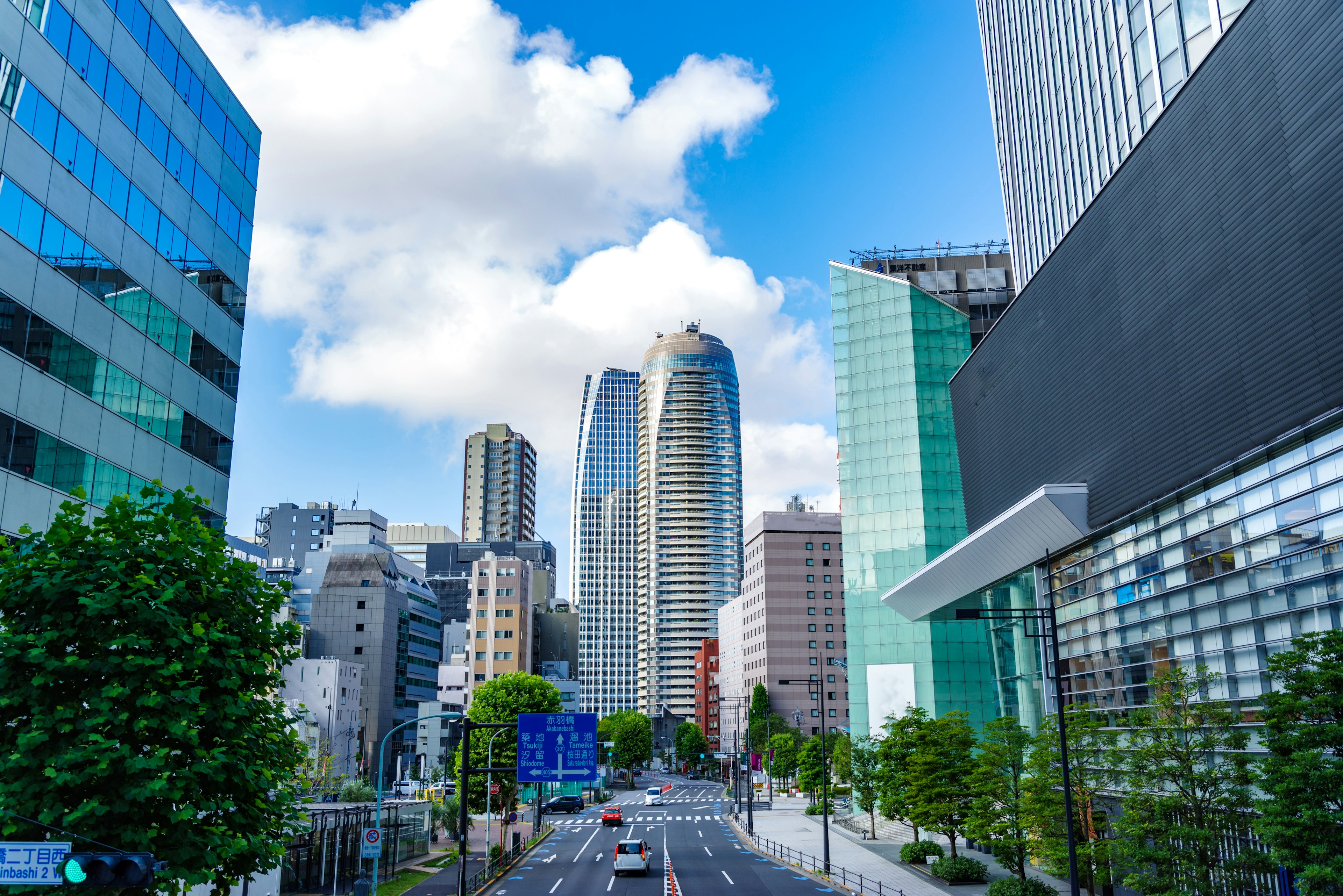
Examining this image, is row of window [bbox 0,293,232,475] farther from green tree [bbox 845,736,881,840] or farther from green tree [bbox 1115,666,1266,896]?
green tree [bbox 845,736,881,840]

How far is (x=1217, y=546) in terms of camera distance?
31172mm

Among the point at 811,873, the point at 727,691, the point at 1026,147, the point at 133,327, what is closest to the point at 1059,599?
the point at 811,873

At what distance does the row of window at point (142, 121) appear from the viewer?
27891 millimetres

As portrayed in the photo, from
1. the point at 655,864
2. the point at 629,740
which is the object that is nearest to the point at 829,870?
the point at 655,864

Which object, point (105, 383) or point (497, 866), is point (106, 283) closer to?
point (105, 383)

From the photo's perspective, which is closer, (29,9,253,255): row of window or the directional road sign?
the directional road sign

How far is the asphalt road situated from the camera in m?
41.2

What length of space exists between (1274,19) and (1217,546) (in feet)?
52.9

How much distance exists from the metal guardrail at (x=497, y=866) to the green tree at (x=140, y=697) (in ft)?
85.8

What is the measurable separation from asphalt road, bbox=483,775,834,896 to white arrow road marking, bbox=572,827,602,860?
0.39 feet

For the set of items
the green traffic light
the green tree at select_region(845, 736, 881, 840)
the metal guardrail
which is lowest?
the metal guardrail

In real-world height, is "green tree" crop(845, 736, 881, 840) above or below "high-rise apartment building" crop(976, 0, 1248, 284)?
below

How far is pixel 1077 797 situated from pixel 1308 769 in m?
14.9

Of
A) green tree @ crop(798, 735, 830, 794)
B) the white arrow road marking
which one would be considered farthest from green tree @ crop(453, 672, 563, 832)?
green tree @ crop(798, 735, 830, 794)
